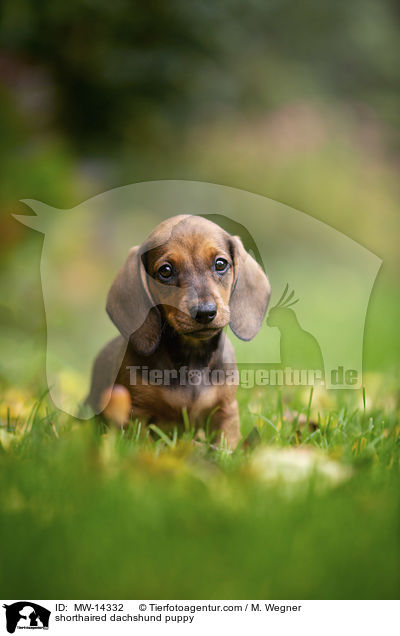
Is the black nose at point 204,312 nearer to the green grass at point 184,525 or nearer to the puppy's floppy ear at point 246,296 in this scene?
the puppy's floppy ear at point 246,296

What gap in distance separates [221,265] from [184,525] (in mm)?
1071

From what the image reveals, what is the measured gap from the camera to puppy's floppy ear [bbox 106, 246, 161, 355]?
232cm

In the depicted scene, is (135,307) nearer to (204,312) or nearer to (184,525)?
(204,312)

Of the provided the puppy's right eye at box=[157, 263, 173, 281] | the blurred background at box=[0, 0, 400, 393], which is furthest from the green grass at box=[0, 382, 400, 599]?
the blurred background at box=[0, 0, 400, 393]

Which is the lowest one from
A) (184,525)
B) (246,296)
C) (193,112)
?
(184,525)

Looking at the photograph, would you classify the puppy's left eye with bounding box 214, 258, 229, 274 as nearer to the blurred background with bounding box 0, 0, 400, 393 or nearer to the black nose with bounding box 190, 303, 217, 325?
the black nose with bounding box 190, 303, 217, 325

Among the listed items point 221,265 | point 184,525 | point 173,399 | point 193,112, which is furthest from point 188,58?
point 184,525

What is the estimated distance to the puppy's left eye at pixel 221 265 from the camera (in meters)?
2.25

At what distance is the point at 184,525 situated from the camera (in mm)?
1486

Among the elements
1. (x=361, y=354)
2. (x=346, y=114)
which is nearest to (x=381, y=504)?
(x=361, y=354)
